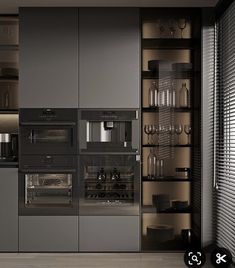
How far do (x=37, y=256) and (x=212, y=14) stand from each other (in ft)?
9.85

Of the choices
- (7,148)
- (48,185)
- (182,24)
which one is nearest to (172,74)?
(182,24)

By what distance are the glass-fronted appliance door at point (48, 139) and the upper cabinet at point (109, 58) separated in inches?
13.3

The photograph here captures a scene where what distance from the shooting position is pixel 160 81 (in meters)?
5.34

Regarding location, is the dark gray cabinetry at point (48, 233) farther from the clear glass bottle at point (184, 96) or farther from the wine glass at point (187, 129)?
the clear glass bottle at point (184, 96)

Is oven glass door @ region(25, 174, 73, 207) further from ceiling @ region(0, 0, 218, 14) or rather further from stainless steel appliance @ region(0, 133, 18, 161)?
ceiling @ region(0, 0, 218, 14)

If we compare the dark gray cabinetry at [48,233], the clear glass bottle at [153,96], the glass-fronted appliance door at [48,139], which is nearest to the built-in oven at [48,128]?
the glass-fronted appliance door at [48,139]

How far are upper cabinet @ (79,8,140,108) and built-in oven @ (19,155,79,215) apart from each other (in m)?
0.66

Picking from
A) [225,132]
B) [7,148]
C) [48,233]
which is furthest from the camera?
[7,148]

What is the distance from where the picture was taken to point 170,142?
17.5 feet

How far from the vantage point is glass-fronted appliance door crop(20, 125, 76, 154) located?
5.30 meters

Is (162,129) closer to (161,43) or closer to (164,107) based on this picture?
(164,107)

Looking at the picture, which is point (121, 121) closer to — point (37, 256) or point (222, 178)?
point (222, 178)

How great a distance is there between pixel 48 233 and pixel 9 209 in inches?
18.4

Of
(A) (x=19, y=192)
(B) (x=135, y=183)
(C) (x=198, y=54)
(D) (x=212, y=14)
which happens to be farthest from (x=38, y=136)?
(D) (x=212, y=14)
